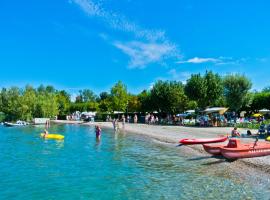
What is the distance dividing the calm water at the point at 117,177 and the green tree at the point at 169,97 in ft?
147

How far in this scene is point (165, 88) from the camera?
78.6m

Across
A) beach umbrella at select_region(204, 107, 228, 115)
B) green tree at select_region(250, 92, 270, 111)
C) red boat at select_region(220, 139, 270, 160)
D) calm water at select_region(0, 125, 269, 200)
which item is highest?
green tree at select_region(250, 92, 270, 111)

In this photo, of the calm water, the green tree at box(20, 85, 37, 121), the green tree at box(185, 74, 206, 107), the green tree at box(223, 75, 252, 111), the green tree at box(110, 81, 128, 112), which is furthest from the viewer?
the green tree at box(20, 85, 37, 121)

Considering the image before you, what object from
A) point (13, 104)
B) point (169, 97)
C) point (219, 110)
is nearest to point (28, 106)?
point (13, 104)

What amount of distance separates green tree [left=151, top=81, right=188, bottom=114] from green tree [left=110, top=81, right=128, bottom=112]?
523 inches

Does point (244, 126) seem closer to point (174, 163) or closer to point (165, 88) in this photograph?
point (174, 163)

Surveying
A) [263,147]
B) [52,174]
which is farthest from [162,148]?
Result: [52,174]

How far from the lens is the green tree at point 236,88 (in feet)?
185

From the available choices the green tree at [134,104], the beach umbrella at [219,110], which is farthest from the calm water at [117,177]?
the green tree at [134,104]

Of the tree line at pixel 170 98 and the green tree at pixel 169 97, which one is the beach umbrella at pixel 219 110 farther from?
the green tree at pixel 169 97

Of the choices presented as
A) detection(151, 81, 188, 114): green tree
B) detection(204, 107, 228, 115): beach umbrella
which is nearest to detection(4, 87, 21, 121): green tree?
detection(151, 81, 188, 114): green tree

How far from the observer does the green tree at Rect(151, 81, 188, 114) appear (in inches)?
3027

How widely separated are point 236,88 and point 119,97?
41955 mm

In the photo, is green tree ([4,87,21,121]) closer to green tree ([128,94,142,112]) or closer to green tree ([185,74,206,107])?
green tree ([128,94,142,112])
